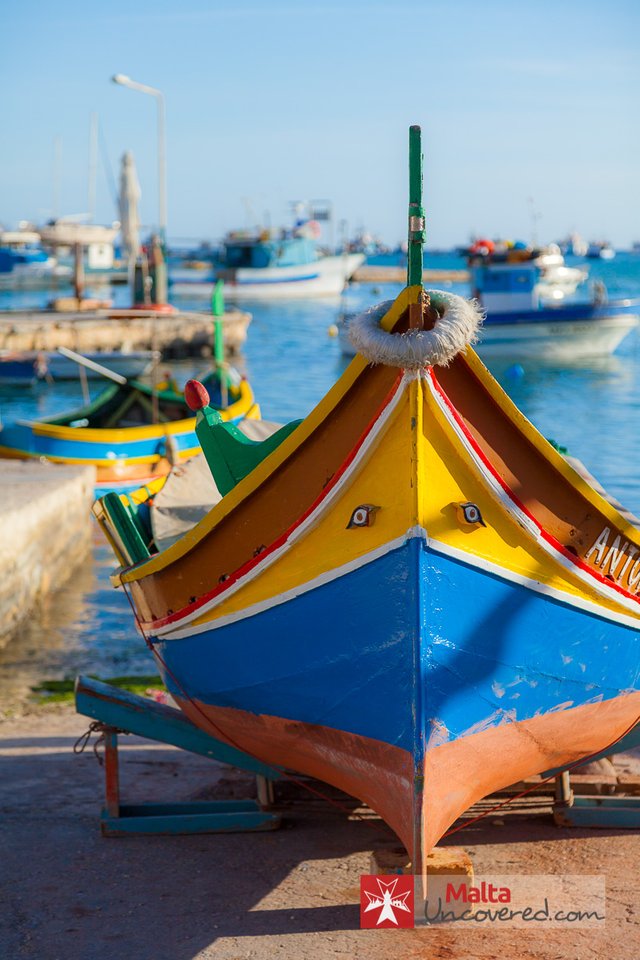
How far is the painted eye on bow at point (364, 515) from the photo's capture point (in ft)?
14.6

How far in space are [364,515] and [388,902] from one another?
165 cm

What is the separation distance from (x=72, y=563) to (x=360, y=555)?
383 inches

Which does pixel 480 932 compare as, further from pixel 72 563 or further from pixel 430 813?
pixel 72 563

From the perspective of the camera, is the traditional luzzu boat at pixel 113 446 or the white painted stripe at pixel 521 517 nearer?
the white painted stripe at pixel 521 517

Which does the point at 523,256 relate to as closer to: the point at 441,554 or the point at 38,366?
the point at 38,366

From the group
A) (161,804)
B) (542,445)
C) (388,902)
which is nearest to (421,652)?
(542,445)

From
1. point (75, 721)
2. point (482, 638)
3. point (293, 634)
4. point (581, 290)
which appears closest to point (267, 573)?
point (293, 634)

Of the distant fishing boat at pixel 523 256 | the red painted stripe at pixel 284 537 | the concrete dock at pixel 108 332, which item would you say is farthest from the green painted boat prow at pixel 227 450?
the distant fishing boat at pixel 523 256

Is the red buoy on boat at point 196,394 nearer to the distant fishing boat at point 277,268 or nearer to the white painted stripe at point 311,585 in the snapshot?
the white painted stripe at point 311,585

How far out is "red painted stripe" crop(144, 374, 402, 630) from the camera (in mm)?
4438

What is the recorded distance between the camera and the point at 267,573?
15.9 feet

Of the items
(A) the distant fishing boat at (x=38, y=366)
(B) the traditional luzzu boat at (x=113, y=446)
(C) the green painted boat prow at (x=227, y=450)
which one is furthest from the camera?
(A) the distant fishing boat at (x=38, y=366)

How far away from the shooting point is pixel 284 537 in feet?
15.5

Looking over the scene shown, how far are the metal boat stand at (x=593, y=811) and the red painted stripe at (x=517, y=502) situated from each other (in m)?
1.33
